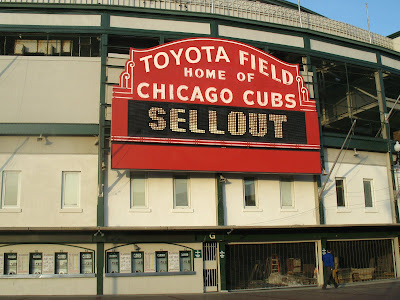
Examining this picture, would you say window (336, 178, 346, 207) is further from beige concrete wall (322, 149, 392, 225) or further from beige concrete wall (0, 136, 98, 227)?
beige concrete wall (0, 136, 98, 227)

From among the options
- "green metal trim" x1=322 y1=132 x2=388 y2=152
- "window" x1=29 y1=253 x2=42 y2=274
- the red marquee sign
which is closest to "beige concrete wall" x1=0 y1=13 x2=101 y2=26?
the red marquee sign

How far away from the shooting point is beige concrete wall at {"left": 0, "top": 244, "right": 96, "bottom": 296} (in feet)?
57.8

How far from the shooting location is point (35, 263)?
1808cm

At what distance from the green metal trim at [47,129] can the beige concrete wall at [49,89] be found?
0.26 metres

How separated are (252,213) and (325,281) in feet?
14.3

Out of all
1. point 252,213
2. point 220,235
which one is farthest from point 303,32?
point 220,235

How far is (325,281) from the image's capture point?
64.0 ft

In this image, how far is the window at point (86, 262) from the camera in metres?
18.3

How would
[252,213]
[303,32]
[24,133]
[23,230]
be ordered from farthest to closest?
[303,32] → [252,213] → [24,133] → [23,230]

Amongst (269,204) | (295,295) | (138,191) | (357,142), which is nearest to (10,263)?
(138,191)

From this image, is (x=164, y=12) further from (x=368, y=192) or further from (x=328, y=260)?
(x=368, y=192)

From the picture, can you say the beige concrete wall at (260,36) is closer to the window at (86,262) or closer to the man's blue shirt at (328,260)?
the man's blue shirt at (328,260)

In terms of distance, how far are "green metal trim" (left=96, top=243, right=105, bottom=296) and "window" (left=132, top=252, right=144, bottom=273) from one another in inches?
51.7

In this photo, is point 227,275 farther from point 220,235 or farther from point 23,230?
point 23,230
